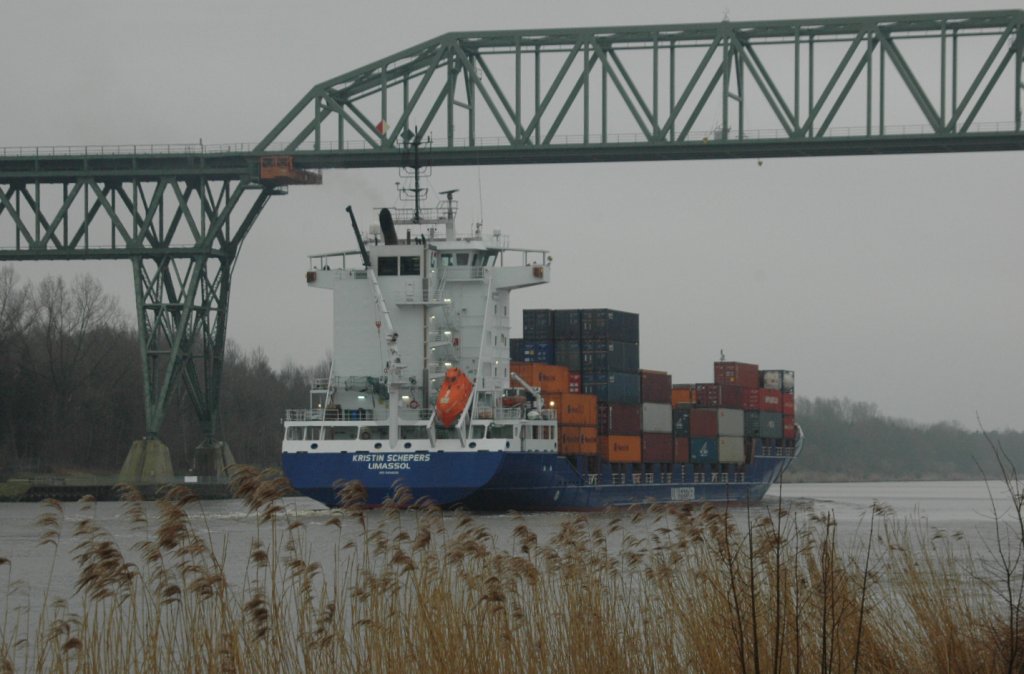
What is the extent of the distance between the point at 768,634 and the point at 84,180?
56.8 metres

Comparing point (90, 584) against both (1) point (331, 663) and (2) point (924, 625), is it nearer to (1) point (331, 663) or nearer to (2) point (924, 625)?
(1) point (331, 663)

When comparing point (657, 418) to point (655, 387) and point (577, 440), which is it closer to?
point (655, 387)

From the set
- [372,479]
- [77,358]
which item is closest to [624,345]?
[372,479]

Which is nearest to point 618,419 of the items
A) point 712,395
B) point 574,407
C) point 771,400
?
point 574,407

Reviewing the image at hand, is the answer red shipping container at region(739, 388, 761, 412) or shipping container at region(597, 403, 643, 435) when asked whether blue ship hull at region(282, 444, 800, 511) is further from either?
red shipping container at region(739, 388, 761, 412)

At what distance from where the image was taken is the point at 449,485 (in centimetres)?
4944

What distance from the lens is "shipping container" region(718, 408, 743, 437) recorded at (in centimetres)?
7131

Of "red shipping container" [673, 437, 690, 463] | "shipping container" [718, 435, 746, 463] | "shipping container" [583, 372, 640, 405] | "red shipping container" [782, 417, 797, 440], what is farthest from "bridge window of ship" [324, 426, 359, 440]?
"red shipping container" [782, 417, 797, 440]

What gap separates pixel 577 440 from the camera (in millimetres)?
57250

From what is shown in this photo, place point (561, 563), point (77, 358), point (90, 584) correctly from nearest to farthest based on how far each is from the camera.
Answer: point (90, 584) < point (561, 563) < point (77, 358)

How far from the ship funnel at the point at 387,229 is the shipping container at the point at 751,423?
→ 81.7 ft

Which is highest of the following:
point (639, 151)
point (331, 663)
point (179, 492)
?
point (639, 151)

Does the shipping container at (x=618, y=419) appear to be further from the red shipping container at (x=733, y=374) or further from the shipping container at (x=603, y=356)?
the red shipping container at (x=733, y=374)

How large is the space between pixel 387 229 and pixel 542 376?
24.1ft
